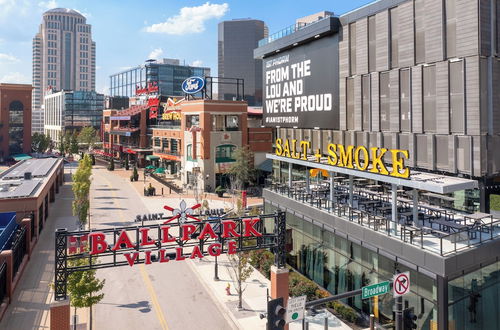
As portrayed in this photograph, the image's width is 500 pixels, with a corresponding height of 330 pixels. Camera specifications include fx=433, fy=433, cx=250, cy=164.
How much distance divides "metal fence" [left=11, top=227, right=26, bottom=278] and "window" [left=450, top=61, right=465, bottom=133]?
30455mm

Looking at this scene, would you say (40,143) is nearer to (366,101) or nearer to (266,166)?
(266,166)

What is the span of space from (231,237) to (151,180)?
66208 mm

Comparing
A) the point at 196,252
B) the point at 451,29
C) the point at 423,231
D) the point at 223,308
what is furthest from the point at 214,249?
the point at 451,29

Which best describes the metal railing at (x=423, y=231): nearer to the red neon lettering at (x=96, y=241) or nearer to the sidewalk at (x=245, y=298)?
the sidewalk at (x=245, y=298)

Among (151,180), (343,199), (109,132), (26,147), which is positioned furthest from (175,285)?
(26,147)

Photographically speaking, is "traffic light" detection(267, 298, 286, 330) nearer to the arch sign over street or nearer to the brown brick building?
the arch sign over street

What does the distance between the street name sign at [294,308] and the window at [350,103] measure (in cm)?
2600

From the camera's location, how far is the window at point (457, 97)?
26981mm

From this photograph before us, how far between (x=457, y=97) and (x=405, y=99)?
4491 millimetres

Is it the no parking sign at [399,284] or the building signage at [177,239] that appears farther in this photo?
the building signage at [177,239]

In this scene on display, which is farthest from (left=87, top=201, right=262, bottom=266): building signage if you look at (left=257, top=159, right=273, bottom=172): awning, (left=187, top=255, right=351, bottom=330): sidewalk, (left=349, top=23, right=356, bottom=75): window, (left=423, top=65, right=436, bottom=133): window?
(left=257, top=159, right=273, bottom=172): awning

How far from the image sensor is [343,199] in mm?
34625

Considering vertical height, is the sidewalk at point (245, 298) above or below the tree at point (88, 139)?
below

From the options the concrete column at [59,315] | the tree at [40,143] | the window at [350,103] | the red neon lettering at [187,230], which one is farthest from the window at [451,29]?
the tree at [40,143]
